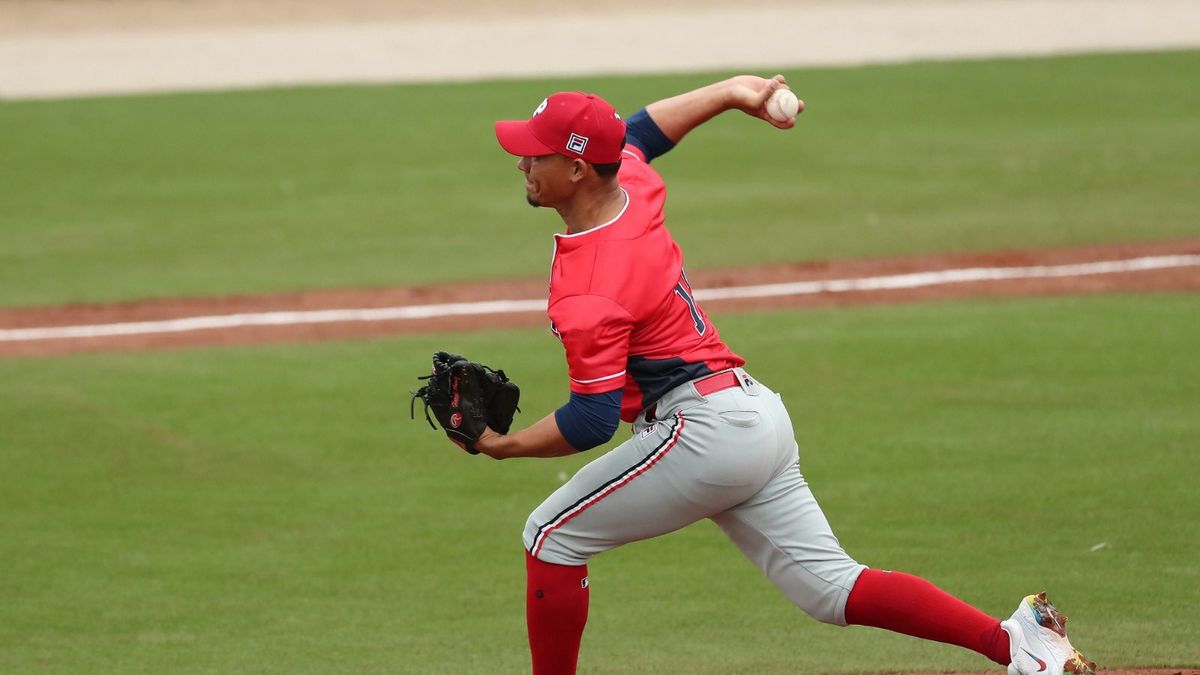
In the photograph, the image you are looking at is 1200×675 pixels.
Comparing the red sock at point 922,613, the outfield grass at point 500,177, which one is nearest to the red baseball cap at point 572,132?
the red sock at point 922,613

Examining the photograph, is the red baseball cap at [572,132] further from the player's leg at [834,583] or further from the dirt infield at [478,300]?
the dirt infield at [478,300]

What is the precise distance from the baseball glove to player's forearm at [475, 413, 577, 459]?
0.26ft

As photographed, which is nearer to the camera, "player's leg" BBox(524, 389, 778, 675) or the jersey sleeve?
the jersey sleeve

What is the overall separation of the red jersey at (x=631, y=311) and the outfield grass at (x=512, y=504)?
4.52 ft

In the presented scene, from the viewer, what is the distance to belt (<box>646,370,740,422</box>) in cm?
438

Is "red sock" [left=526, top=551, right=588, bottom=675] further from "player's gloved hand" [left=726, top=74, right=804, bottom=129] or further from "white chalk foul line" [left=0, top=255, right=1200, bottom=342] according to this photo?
"white chalk foul line" [left=0, top=255, right=1200, bottom=342]

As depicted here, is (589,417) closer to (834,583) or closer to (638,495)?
(638,495)

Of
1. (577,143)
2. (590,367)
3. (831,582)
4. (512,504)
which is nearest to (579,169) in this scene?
(577,143)

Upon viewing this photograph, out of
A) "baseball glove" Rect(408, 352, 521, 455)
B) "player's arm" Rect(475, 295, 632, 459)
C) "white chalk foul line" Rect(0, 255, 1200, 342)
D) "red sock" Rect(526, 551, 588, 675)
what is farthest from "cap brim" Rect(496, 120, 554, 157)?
"white chalk foul line" Rect(0, 255, 1200, 342)

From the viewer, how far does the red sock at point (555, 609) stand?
4.41 meters

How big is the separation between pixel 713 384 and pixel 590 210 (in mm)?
566

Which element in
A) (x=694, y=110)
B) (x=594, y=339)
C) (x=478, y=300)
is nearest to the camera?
(x=594, y=339)

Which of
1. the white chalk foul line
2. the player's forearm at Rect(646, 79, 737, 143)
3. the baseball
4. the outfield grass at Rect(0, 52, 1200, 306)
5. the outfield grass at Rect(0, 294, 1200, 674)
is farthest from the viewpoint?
the outfield grass at Rect(0, 52, 1200, 306)

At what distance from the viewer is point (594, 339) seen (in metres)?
4.10
